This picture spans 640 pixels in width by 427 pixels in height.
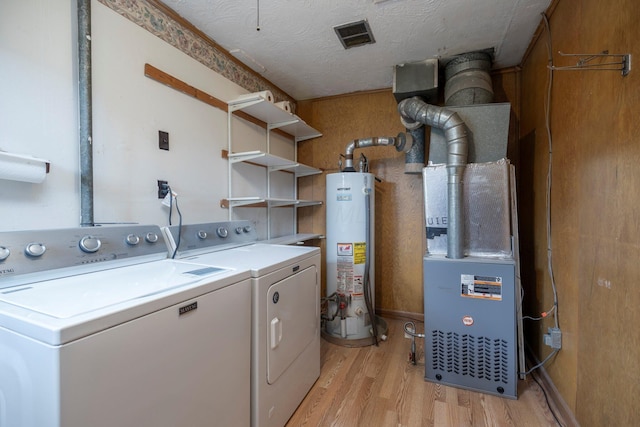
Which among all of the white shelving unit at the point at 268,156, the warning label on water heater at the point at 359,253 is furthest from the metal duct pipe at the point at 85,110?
the warning label on water heater at the point at 359,253

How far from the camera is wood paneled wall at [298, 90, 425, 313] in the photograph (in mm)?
2877

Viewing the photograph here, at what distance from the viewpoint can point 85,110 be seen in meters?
1.31

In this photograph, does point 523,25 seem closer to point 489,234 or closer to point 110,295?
point 489,234

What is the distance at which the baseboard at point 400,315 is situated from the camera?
2867mm

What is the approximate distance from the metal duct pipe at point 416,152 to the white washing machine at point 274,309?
55.8 inches

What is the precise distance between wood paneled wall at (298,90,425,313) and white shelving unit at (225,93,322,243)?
0.31 meters

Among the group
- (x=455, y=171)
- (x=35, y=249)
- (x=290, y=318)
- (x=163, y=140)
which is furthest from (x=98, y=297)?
(x=455, y=171)

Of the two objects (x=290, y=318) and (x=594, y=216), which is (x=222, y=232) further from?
(x=594, y=216)

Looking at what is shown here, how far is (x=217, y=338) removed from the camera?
1.04m

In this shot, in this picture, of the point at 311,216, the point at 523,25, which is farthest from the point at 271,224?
the point at 523,25

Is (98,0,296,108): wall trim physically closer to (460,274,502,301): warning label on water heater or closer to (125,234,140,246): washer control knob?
(125,234,140,246): washer control knob

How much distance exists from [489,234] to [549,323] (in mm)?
636

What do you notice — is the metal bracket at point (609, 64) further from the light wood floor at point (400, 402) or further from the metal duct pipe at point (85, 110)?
the metal duct pipe at point (85, 110)

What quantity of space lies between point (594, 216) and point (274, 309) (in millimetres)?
1547
